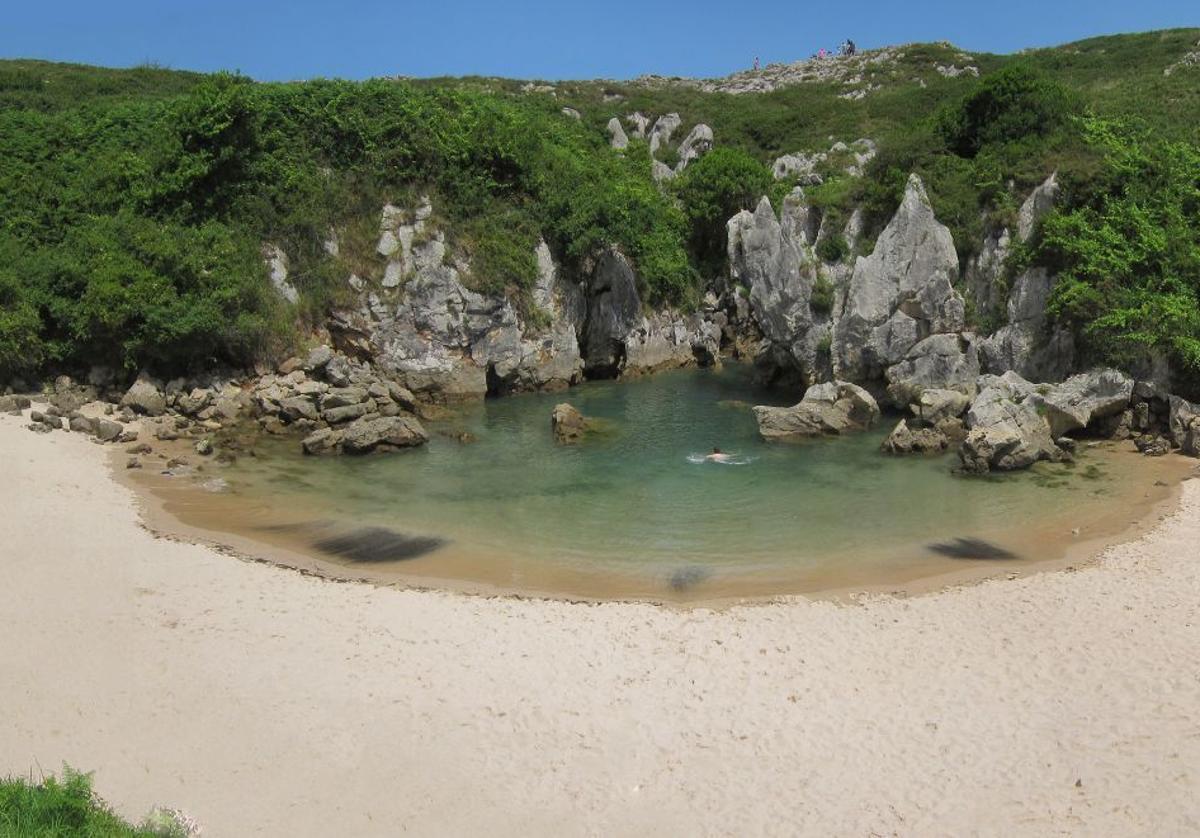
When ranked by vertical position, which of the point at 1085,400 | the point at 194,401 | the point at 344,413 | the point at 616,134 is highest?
the point at 616,134

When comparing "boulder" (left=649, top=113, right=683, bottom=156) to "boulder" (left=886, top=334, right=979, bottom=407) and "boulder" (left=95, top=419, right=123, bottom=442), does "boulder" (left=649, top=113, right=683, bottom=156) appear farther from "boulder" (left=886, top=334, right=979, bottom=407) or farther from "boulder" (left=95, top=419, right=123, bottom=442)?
"boulder" (left=95, top=419, right=123, bottom=442)

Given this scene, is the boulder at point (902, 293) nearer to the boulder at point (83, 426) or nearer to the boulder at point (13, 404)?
the boulder at point (83, 426)

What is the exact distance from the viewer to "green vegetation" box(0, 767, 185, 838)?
22.6 feet

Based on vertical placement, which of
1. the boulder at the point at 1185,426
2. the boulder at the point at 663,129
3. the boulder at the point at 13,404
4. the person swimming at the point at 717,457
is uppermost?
the boulder at the point at 663,129

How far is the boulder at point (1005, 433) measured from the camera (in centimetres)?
2486

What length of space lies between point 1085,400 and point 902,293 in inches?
323

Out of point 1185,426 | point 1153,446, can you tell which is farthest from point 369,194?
point 1185,426

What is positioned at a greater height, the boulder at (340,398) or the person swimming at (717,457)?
the boulder at (340,398)

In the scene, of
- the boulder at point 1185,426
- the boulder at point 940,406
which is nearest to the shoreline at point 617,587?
the boulder at point 1185,426

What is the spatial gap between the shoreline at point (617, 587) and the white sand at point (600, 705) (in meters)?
0.52

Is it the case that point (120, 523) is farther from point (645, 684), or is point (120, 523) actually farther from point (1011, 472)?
point (1011, 472)

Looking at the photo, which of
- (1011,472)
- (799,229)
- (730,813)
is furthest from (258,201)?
(730,813)

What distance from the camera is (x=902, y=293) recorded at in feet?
110

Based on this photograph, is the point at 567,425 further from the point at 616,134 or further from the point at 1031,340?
the point at 616,134
